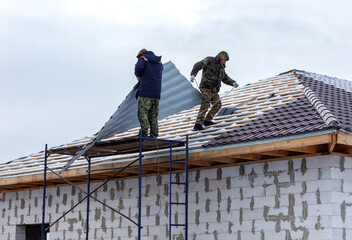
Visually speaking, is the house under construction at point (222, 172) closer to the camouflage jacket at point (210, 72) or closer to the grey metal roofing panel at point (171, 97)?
the grey metal roofing panel at point (171, 97)

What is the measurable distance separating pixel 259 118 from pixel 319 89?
7.01 ft

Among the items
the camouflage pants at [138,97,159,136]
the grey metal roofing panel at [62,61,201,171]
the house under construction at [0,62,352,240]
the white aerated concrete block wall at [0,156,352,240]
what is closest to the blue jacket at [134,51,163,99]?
the camouflage pants at [138,97,159,136]

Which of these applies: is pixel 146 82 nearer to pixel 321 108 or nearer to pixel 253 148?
pixel 253 148

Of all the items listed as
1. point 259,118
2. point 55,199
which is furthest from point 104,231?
point 259,118

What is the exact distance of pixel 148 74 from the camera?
42.8 feet

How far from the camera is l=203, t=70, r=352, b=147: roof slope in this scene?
1162 centimetres

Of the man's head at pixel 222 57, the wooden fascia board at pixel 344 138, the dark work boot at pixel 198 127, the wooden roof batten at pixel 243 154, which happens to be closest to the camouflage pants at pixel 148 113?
the wooden roof batten at pixel 243 154

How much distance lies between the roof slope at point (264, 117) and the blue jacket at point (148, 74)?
1.41 meters

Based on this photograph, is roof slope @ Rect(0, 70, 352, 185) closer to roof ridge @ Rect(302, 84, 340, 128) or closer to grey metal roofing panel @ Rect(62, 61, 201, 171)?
roof ridge @ Rect(302, 84, 340, 128)

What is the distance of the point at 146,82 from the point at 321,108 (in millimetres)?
3364

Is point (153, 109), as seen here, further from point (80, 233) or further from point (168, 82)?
point (80, 233)

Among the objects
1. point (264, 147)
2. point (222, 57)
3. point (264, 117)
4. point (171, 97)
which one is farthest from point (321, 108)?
point (171, 97)

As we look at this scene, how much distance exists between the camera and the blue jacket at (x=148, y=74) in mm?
13000

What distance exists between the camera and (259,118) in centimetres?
1395
